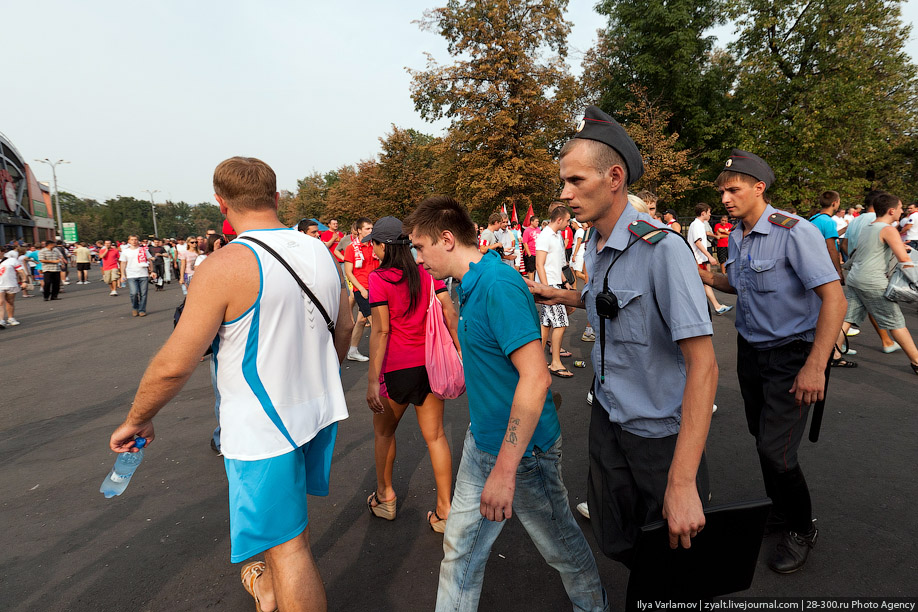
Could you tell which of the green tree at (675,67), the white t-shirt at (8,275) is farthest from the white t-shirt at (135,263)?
the green tree at (675,67)

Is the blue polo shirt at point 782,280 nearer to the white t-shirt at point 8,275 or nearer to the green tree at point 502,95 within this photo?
the white t-shirt at point 8,275

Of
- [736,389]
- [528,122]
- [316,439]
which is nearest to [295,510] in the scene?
[316,439]

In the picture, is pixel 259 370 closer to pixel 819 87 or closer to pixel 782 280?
pixel 782 280

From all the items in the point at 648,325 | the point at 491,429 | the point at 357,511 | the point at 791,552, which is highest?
the point at 648,325

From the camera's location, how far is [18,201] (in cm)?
5403

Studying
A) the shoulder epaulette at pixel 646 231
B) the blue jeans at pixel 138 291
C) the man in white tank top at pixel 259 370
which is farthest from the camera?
the blue jeans at pixel 138 291

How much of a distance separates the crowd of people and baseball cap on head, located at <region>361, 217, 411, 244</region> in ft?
2.57

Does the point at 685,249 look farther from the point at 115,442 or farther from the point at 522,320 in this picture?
the point at 115,442

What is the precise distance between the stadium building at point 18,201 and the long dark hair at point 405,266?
5682cm

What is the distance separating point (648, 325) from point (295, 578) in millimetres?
1715

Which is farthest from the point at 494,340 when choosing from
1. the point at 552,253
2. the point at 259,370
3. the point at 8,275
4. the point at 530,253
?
the point at 8,275

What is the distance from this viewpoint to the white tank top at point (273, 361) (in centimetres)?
199

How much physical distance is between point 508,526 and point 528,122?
28519mm

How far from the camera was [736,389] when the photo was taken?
228 inches
